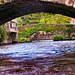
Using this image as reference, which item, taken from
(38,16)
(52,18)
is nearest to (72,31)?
(52,18)

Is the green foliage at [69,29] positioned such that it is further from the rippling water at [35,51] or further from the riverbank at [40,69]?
the riverbank at [40,69]

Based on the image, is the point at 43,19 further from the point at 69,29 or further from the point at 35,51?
the point at 35,51

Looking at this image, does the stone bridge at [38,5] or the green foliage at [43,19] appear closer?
the stone bridge at [38,5]

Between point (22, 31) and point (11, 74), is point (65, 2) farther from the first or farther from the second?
point (22, 31)

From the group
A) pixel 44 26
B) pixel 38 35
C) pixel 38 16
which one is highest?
pixel 38 16

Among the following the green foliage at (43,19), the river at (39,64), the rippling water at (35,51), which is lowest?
the rippling water at (35,51)

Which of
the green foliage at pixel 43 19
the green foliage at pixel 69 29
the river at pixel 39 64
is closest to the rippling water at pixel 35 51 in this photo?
the river at pixel 39 64

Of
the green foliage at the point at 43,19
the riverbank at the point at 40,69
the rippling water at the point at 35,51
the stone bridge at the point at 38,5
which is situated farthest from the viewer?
the green foliage at the point at 43,19

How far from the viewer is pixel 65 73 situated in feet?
6.54

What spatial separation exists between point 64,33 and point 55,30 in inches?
82.1

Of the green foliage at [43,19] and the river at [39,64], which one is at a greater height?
the green foliage at [43,19]

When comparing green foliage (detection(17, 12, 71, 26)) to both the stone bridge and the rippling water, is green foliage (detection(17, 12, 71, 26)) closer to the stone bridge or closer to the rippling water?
the rippling water

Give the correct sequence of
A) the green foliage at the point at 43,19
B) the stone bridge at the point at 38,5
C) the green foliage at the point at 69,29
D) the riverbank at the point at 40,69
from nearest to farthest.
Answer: the riverbank at the point at 40,69
the stone bridge at the point at 38,5
the green foliage at the point at 69,29
the green foliage at the point at 43,19

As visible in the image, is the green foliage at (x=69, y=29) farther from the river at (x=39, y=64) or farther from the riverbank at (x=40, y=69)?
the riverbank at (x=40, y=69)
